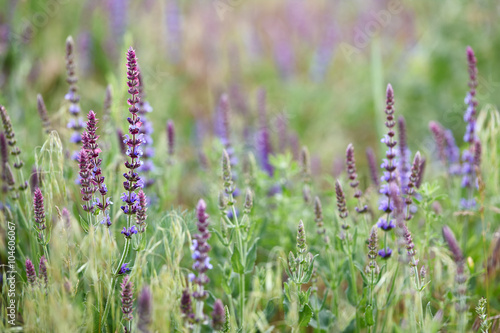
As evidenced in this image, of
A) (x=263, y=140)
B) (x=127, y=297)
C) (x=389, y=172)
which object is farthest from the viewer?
(x=263, y=140)

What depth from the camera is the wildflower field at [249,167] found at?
77.7 inches

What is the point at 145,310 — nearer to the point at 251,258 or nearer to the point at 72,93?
the point at 251,258

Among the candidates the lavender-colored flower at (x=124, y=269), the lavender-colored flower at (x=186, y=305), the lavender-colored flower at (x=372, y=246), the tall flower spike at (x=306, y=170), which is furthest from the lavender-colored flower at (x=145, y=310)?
the tall flower spike at (x=306, y=170)

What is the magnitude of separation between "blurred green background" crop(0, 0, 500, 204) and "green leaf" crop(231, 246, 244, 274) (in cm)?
140

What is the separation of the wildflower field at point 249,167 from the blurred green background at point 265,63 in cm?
3

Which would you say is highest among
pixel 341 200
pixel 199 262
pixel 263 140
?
pixel 263 140

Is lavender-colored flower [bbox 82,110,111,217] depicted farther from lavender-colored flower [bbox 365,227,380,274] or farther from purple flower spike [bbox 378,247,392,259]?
purple flower spike [bbox 378,247,392,259]

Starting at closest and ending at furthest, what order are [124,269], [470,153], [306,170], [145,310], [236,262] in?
[145,310] → [124,269] → [236,262] → [306,170] → [470,153]

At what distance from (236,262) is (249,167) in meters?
0.98

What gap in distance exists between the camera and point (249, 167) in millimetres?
3062

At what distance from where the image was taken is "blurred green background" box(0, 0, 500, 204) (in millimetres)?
4457

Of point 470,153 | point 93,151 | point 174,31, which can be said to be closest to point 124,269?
point 93,151

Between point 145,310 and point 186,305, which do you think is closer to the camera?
point 145,310

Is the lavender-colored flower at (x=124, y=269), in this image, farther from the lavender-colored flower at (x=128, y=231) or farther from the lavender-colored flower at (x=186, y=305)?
the lavender-colored flower at (x=186, y=305)
